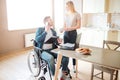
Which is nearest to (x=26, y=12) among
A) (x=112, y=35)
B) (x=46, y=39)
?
(x=46, y=39)

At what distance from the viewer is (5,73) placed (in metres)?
3.21

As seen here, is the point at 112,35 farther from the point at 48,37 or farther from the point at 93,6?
the point at 48,37

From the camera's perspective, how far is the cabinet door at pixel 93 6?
454cm

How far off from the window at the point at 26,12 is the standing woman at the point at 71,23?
229 centimetres

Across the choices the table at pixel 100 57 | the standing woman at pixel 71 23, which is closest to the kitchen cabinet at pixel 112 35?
the standing woman at pixel 71 23

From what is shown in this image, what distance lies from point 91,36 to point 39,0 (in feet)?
7.21

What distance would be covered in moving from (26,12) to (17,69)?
7.37 ft

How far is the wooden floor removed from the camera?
120 inches

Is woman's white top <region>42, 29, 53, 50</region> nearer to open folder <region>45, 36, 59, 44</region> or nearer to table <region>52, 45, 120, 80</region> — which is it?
open folder <region>45, 36, 59, 44</region>

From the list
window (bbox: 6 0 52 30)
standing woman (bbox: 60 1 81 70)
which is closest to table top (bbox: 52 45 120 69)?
standing woman (bbox: 60 1 81 70)

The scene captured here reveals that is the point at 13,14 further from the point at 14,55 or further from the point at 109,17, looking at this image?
the point at 109,17

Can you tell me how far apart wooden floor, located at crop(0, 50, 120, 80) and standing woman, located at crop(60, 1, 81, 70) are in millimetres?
763

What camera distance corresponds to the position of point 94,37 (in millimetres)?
4711

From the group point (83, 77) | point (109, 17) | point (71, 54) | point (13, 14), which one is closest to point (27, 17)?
point (13, 14)
